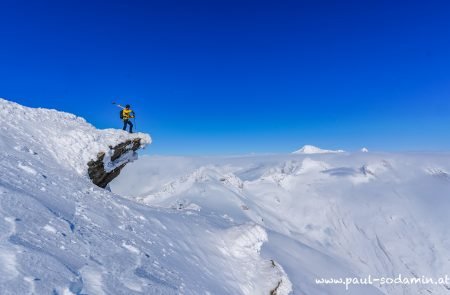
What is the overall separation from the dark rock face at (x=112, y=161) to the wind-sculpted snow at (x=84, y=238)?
2.31 feet

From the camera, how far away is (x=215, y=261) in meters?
14.9

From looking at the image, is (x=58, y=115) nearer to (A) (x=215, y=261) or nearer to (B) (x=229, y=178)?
(A) (x=215, y=261)

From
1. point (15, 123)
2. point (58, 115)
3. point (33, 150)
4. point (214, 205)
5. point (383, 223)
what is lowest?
point (383, 223)

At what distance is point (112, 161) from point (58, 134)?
17.6 ft

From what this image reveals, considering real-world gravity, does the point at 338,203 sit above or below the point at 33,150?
below

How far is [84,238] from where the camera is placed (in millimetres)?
8805

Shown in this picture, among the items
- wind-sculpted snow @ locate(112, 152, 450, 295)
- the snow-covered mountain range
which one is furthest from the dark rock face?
wind-sculpted snow @ locate(112, 152, 450, 295)

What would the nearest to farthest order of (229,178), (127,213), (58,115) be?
(127,213) → (58,115) → (229,178)

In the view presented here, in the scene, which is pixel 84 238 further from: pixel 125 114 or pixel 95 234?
pixel 125 114

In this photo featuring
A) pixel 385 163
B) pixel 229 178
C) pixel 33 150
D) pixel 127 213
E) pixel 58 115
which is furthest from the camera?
Result: pixel 385 163

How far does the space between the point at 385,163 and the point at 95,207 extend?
157609mm

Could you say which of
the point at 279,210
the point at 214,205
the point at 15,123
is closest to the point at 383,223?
the point at 279,210

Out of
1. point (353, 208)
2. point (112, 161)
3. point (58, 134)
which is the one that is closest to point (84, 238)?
point (58, 134)

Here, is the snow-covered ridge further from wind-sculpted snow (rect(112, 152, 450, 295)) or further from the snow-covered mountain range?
wind-sculpted snow (rect(112, 152, 450, 295))
